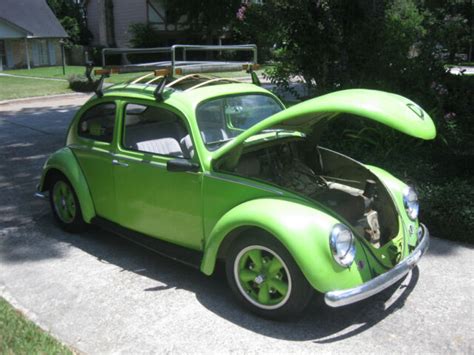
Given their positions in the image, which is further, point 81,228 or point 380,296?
point 81,228

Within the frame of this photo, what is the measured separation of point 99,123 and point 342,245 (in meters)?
2.86

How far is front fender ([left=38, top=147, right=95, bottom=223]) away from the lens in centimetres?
508

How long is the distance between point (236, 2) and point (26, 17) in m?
16.0

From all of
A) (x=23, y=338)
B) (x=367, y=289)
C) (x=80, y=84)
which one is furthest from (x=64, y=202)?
(x=80, y=84)

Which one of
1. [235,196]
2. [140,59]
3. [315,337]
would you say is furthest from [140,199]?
[140,59]

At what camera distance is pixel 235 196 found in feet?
12.9

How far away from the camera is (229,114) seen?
466 cm

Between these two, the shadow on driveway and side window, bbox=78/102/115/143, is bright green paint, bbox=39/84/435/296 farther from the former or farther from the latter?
the shadow on driveway

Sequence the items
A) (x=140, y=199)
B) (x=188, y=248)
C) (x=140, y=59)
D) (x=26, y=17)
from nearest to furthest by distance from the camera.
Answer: (x=188, y=248), (x=140, y=199), (x=140, y=59), (x=26, y=17)

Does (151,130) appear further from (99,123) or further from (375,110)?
(375,110)

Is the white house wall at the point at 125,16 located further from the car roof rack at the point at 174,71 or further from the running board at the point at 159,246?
the running board at the point at 159,246

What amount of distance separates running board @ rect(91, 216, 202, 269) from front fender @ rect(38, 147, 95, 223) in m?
0.12

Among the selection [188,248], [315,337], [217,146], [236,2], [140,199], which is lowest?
[315,337]

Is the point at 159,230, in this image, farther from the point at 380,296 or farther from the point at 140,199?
the point at 380,296
